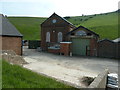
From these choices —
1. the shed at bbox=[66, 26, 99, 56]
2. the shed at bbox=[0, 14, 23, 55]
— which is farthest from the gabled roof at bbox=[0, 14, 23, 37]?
the shed at bbox=[66, 26, 99, 56]

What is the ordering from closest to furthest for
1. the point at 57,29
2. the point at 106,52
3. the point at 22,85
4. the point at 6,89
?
the point at 6,89 < the point at 22,85 < the point at 106,52 < the point at 57,29

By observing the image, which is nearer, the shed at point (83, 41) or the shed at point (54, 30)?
the shed at point (83, 41)

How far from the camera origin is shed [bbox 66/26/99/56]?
22.6 metres

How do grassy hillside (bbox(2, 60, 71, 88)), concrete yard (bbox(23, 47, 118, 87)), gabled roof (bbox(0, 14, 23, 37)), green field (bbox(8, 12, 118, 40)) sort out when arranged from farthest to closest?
1. green field (bbox(8, 12, 118, 40))
2. gabled roof (bbox(0, 14, 23, 37))
3. concrete yard (bbox(23, 47, 118, 87))
4. grassy hillside (bbox(2, 60, 71, 88))

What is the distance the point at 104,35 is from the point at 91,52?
18.8m

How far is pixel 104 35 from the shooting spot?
39.6 metres

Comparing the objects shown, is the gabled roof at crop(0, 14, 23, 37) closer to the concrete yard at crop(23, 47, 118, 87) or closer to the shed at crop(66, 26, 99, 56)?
the concrete yard at crop(23, 47, 118, 87)

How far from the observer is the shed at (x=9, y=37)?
17734 mm

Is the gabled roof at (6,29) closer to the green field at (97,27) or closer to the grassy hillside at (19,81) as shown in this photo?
the grassy hillside at (19,81)

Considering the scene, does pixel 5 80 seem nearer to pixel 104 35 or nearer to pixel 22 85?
pixel 22 85

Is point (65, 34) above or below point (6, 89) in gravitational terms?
above

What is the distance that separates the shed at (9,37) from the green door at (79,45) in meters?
9.35

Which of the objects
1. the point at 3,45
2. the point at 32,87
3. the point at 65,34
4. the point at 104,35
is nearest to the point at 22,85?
the point at 32,87

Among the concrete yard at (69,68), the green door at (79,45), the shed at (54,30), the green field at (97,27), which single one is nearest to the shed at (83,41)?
the green door at (79,45)
